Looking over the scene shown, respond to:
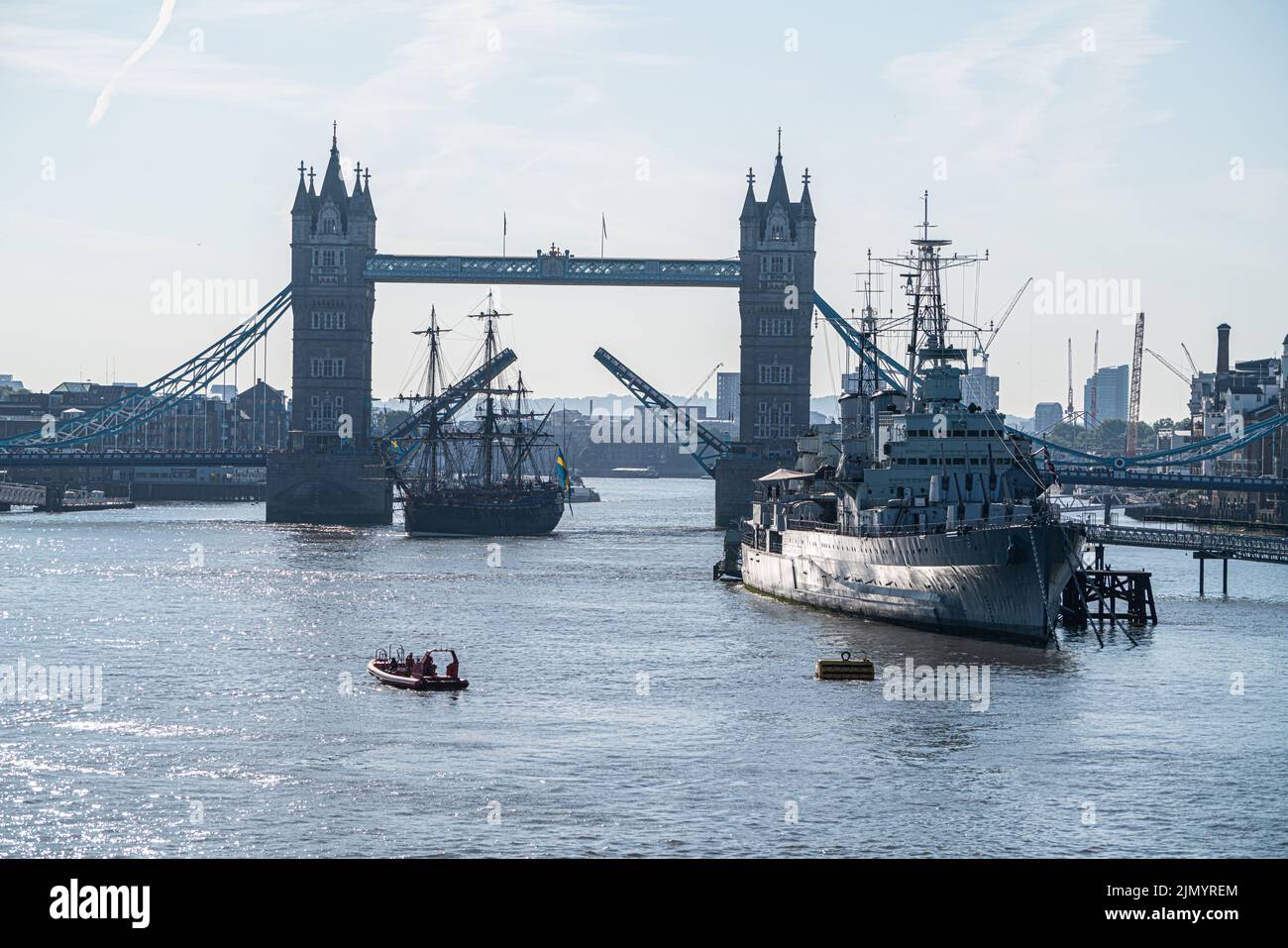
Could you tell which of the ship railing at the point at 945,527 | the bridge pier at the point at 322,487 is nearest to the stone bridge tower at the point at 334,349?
the bridge pier at the point at 322,487

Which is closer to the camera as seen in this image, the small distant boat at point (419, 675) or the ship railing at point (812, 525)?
the small distant boat at point (419, 675)

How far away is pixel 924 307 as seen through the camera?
69500 millimetres

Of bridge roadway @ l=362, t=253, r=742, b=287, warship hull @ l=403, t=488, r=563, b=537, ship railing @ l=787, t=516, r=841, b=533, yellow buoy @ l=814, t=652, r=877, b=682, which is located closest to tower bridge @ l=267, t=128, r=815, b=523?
bridge roadway @ l=362, t=253, r=742, b=287

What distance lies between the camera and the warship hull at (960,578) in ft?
171

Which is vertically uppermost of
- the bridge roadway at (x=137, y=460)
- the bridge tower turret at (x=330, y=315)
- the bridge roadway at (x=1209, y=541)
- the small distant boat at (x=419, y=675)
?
the bridge tower turret at (x=330, y=315)

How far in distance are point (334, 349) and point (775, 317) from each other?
40885 millimetres

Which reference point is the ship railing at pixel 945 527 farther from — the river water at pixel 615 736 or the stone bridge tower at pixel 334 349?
the stone bridge tower at pixel 334 349

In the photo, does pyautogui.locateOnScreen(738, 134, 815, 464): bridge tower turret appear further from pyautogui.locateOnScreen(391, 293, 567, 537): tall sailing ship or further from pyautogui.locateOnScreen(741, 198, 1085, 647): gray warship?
pyautogui.locateOnScreen(741, 198, 1085, 647): gray warship

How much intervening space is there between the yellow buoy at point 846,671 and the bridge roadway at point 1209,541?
39.2 metres
